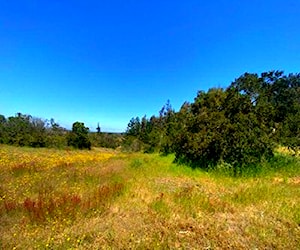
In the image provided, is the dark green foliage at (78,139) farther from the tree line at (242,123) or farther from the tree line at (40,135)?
the tree line at (242,123)

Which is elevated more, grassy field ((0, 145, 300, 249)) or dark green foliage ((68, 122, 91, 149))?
dark green foliage ((68, 122, 91, 149))

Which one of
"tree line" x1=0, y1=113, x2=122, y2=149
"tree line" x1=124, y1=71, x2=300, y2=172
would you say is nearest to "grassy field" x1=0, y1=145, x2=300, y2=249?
"tree line" x1=124, y1=71, x2=300, y2=172

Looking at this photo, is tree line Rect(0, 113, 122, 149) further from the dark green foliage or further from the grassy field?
the grassy field

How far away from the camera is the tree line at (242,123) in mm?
11398

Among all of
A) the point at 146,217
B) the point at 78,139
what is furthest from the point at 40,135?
the point at 146,217

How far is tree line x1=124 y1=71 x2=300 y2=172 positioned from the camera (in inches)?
449

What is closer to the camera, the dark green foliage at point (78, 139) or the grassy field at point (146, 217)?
the grassy field at point (146, 217)

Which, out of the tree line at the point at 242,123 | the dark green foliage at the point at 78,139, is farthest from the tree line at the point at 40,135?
the tree line at the point at 242,123

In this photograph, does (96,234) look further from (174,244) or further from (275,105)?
(275,105)

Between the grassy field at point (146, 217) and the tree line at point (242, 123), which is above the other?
the tree line at point (242, 123)

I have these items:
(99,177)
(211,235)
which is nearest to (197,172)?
(99,177)

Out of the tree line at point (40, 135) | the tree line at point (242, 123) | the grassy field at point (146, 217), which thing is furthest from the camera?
the tree line at point (40, 135)

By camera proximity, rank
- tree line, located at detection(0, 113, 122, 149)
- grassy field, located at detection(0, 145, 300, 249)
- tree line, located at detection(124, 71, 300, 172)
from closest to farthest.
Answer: grassy field, located at detection(0, 145, 300, 249) < tree line, located at detection(124, 71, 300, 172) < tree line, located at detection(0, 113, 122, 149)

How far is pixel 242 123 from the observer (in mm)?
11492
